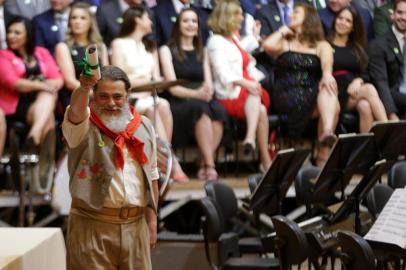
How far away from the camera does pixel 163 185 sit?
25.6 ft

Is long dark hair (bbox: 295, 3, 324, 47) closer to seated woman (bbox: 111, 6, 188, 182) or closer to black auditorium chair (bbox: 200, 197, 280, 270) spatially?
seated woman (bbox: 111, 6, 188, 182)

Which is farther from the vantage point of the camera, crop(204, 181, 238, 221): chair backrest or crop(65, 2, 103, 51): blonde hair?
crop(65, 2, 103, 51): blonde hair

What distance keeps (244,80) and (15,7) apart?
2.27 metres

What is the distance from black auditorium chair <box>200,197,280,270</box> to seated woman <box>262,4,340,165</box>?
7.71 feet

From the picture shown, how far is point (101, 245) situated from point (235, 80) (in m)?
4.70

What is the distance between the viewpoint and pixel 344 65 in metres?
9.99

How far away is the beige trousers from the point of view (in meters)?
5.00

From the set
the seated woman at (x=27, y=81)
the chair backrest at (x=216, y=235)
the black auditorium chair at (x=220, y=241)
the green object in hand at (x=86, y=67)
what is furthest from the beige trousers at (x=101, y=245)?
the seated woman at (x=27, y=81)

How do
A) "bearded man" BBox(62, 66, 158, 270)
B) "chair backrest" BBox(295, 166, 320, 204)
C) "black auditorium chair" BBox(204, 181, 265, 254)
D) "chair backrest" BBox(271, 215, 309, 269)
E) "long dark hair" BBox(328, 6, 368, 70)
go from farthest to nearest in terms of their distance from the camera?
"long dark hair" BBox(328, 6, 368, 70) < "chair backrest" BBox(295, 166, 320, 204) < "black auditorium chair" BBox(204, 181, 265, 254) < "chair backrest" BBox(271, 215, 309, 269) < "bearded man" BBox(62, 66, 158, 270)

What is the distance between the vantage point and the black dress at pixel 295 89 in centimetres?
966

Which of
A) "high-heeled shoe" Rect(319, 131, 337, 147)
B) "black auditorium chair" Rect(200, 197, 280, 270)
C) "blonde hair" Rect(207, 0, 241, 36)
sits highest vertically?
"blonde hair" Rect(207, 0, 241, 36)

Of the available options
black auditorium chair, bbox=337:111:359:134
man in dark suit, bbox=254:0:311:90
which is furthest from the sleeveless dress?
black auditorium chair, bbox=337:111:359:134

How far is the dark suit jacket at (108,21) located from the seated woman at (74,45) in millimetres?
339

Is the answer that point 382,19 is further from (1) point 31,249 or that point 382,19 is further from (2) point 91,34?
(1) point 31,249
